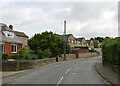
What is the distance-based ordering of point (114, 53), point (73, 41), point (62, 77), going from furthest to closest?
1. point (73, 41)
2. point (62, 77)
3. point (114, 53)

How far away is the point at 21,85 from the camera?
10406mm

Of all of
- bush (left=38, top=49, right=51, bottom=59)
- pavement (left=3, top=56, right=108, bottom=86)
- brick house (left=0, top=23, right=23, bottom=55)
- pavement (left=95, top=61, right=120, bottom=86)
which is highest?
brick house (left=0, top=23, right=23, bottom=55)

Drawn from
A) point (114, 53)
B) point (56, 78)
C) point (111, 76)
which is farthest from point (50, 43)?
point (111, 76)

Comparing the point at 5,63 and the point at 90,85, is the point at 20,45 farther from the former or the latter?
the point at 90,85

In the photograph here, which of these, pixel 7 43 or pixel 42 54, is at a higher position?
pixel 7 43

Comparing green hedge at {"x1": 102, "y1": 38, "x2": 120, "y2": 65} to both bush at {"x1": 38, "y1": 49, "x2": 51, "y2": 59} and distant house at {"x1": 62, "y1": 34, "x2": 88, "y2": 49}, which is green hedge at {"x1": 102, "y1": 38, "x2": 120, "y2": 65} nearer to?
bush at {"x1": 38, "y1": 49, "x2": 51, "y2": 59}

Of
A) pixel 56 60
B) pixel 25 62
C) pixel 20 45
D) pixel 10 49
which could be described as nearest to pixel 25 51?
pixel 25 62

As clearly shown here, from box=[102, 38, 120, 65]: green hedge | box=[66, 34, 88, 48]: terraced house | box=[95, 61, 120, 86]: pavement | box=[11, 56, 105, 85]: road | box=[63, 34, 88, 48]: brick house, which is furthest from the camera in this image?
box=[66, 34, 88, 48]: terraced house

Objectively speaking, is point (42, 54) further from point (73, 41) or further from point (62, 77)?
point (73, 41)

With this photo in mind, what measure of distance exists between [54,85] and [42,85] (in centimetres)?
86

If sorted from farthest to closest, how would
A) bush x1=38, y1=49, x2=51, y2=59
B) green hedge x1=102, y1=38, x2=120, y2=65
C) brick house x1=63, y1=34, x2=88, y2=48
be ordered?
brick house x1=63, y1=34, x2=88, y2=48 < bush x1=38, y1=49, x2=51, y2=59 < green hedge x1=102, y1=38, x2=120, y2=65

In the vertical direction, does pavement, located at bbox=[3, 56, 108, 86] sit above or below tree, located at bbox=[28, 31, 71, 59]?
below

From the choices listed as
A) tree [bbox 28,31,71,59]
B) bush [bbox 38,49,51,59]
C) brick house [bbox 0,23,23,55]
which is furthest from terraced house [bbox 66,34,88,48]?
brick house [bbox 0,23,23,55]

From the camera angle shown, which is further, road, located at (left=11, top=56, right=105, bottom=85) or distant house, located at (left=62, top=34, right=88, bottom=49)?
distant house, located at (left=62, top=34, right=88, bottom=49)
